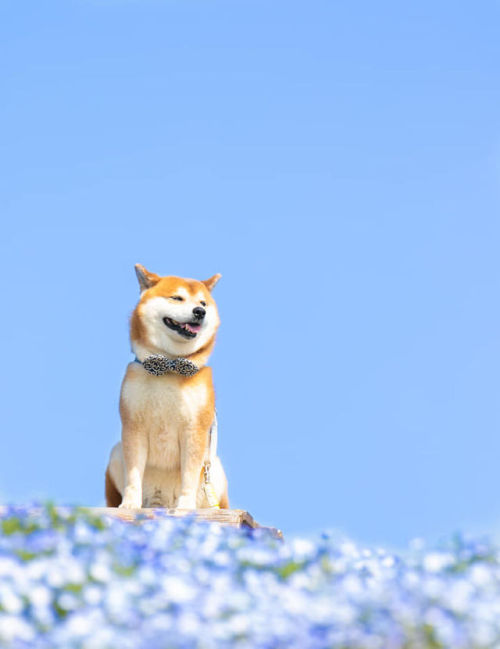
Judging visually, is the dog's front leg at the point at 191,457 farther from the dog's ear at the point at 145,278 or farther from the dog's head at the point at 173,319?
the dog's ear at the point at 145,278

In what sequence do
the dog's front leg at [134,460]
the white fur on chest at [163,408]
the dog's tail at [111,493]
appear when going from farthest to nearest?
1. the dog's tail at [111,493]
2. the white fur on chest at [163,408]
3. the dog's front leg at [134,460]

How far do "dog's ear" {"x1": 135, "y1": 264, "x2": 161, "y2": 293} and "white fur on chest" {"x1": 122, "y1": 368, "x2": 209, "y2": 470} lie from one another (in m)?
0.73

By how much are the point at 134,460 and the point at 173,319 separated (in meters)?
1.17

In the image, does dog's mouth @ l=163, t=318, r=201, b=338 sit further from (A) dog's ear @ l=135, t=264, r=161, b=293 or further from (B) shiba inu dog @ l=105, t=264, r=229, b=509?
(A) dog's ear @ l=135, t=264, r=161, b=293

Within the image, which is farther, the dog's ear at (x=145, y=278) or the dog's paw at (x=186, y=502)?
the dog's ear at (x=145, y=278)

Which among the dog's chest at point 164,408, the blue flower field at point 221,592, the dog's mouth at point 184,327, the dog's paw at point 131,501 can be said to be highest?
the dog's mouth at point 184,327

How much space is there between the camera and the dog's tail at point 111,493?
778 cm

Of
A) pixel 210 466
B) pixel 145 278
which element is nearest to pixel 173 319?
pixel 145 278

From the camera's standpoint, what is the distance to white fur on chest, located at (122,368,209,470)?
23.8 ft

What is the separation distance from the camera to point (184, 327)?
7324mm

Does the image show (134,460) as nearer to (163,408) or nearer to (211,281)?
(163,408)

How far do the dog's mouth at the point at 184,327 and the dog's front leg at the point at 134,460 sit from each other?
87 centimetres

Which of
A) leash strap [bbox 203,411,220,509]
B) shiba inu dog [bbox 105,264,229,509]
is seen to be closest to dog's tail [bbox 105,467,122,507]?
shiba inu dog [bbox 105,264,229,509]

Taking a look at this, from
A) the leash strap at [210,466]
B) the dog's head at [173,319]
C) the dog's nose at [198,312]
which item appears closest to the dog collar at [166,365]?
the dog's head at [173,319]
